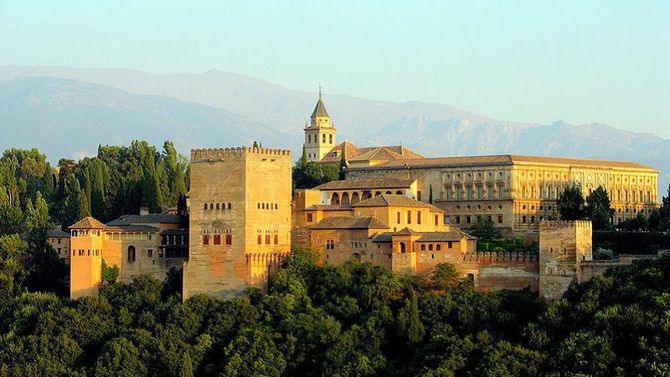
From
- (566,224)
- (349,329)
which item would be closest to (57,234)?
(349,329)

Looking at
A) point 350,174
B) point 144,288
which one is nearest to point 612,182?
point 350,174

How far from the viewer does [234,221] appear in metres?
51.7

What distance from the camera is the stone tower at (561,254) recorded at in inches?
1863

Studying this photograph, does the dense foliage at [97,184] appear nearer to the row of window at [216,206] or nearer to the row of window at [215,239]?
the row of window at [216,206]

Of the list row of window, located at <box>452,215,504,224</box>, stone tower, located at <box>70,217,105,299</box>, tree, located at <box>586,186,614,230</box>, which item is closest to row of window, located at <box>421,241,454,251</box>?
tree, located at <box>586,186,614,230</box>

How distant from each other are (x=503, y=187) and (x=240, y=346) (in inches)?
1001

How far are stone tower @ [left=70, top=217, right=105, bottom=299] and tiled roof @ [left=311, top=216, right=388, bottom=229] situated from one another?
9.21 metres

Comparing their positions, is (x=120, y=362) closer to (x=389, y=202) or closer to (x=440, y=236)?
(x=440, y=236)

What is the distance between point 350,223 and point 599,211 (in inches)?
567

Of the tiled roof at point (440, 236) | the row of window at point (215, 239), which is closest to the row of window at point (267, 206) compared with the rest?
the row of window at point (215, 239)

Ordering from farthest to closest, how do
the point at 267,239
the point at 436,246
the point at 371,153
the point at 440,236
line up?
the point at 371,153
the point at 267,239
the point at 440,236
the point at 436,246

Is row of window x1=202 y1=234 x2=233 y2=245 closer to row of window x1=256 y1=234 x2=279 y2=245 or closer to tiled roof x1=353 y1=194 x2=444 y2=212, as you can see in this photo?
row of window x1=256 y1=234 x2=279 y2=245

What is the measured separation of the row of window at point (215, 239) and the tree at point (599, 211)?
18837mm

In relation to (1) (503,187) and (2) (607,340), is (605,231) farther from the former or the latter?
(2) (607,340)
